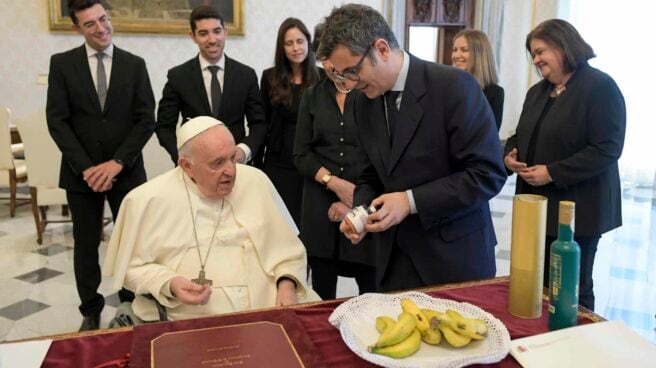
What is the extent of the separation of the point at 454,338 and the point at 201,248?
4.10ft

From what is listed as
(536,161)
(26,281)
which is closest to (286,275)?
(536,161)

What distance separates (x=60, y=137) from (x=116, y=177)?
37cm

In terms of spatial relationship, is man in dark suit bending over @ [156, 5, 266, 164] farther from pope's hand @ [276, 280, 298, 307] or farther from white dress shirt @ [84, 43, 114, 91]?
pope's hand @ [276, 280, 298, 307]

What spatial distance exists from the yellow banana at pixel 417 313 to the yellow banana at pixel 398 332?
0.06 ft

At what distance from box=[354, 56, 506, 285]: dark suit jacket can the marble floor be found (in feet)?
6.53

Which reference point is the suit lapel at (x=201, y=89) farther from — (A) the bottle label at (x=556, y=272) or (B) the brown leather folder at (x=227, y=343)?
(A) the bottle label at (x=556, y=272)

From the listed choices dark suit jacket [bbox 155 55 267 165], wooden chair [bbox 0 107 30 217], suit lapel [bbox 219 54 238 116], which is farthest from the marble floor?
suit lapel [bbox 219 54 238 116]

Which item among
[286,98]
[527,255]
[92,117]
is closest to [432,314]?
[527,255]

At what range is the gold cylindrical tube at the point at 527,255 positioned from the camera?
5.16 feet

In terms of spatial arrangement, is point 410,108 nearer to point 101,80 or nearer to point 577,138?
point 577,138

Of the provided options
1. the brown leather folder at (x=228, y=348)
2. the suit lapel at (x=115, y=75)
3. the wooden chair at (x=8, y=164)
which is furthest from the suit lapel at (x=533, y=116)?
the wooden chair at (x=8, y=164)

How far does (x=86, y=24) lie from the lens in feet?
10.8

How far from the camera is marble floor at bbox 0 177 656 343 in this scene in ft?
12.3

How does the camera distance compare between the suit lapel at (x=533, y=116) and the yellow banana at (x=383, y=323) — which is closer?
the yellow banana at (x=383, y=323)
